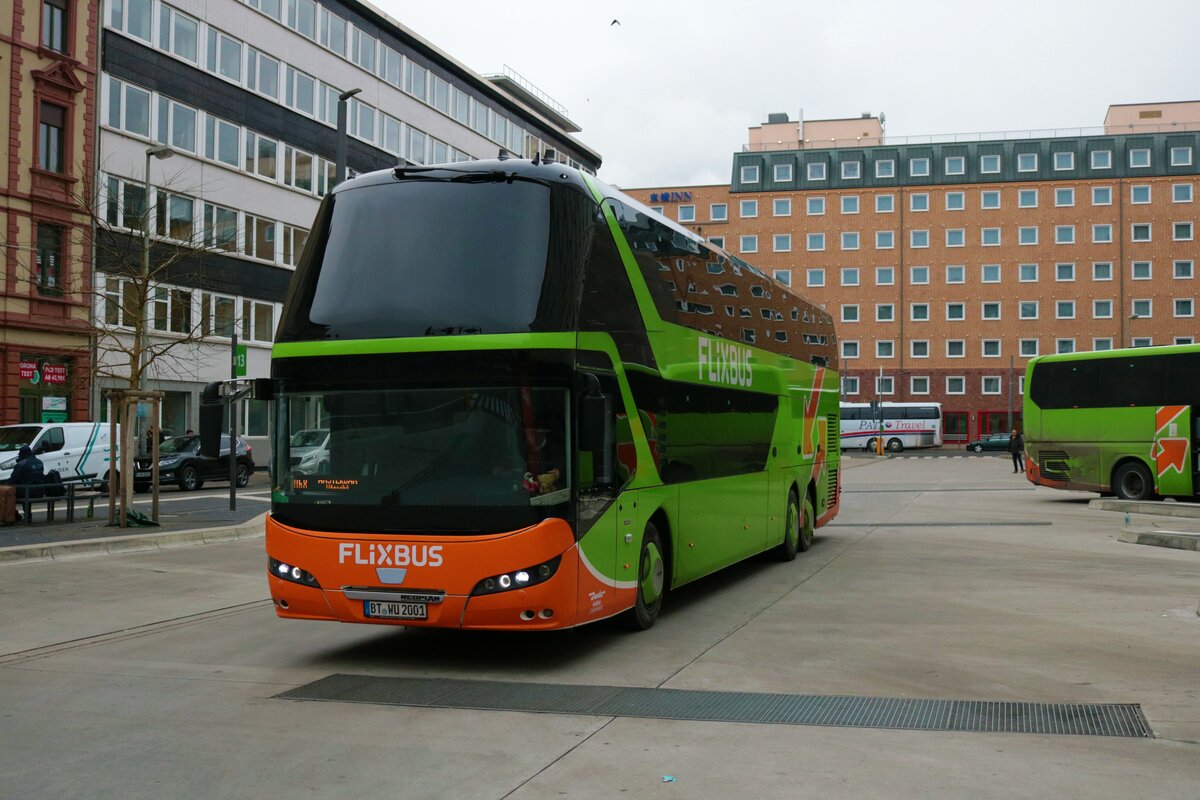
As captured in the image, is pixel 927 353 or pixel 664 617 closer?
pixel 664 617

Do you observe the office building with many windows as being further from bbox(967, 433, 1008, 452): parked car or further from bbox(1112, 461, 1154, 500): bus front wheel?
bbox(967, 433, 1008, 452): parked car

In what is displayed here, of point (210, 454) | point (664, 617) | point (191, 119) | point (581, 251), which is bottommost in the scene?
point (664, 617)

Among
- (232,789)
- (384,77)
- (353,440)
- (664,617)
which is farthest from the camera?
(384,77)

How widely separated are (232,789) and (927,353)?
89284 mm

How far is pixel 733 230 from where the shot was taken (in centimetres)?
9594

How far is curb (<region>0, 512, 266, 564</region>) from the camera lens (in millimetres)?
15812

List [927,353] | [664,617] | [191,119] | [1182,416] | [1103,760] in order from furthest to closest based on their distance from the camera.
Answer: [927,353], [191,119], [1182,416], [664,617], [1103,760]

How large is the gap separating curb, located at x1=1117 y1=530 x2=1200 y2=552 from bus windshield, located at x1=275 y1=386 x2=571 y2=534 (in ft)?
43.6

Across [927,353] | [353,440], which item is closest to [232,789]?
[353,440]

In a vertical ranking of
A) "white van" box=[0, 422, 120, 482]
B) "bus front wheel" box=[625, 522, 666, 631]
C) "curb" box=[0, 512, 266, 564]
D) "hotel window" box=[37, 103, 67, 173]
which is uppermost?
"hotel window" box=[37, 103, 67, 173]

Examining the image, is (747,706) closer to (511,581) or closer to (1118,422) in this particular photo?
(511,581)

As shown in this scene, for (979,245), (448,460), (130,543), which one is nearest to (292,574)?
(448,460)

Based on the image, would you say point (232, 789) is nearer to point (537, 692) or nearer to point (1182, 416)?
point (537, 692)

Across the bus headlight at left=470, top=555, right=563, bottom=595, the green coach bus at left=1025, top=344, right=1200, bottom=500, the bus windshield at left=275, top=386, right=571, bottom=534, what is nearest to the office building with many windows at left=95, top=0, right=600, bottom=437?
the green coach bus at left=1025, top=344, right=1200, bottom=500
